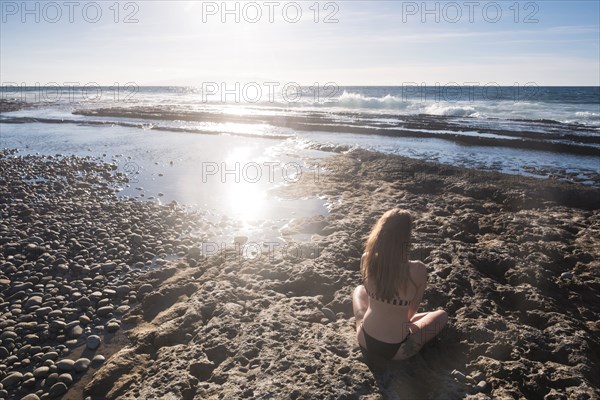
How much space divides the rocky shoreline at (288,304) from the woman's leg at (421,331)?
14 centimetres

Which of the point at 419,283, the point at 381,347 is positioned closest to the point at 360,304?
the point at 381,347

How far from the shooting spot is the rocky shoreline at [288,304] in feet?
13.4

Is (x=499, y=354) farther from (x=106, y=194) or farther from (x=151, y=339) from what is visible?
(x=106, y=194)

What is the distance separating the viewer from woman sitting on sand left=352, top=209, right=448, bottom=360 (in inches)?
161

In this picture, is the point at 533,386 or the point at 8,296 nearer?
the point at 533,386

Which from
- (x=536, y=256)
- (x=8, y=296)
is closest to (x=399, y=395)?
(x=536, y=256)

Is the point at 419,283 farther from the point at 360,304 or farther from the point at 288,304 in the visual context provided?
the point at 288,304

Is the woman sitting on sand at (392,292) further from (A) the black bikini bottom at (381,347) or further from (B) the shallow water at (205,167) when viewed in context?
(B) the shallow water at (205,167)

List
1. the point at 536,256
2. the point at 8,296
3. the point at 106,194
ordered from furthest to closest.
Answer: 1. the point at 106,194
2. the point at 536,256
3. the point at 8,296

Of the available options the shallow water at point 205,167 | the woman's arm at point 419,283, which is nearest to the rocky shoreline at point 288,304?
the woman's arm at point 419,283

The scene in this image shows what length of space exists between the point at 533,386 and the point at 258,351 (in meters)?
3.03

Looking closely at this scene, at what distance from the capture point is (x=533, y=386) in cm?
396

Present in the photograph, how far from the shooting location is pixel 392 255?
4.10 metres

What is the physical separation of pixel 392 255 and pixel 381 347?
104cm
